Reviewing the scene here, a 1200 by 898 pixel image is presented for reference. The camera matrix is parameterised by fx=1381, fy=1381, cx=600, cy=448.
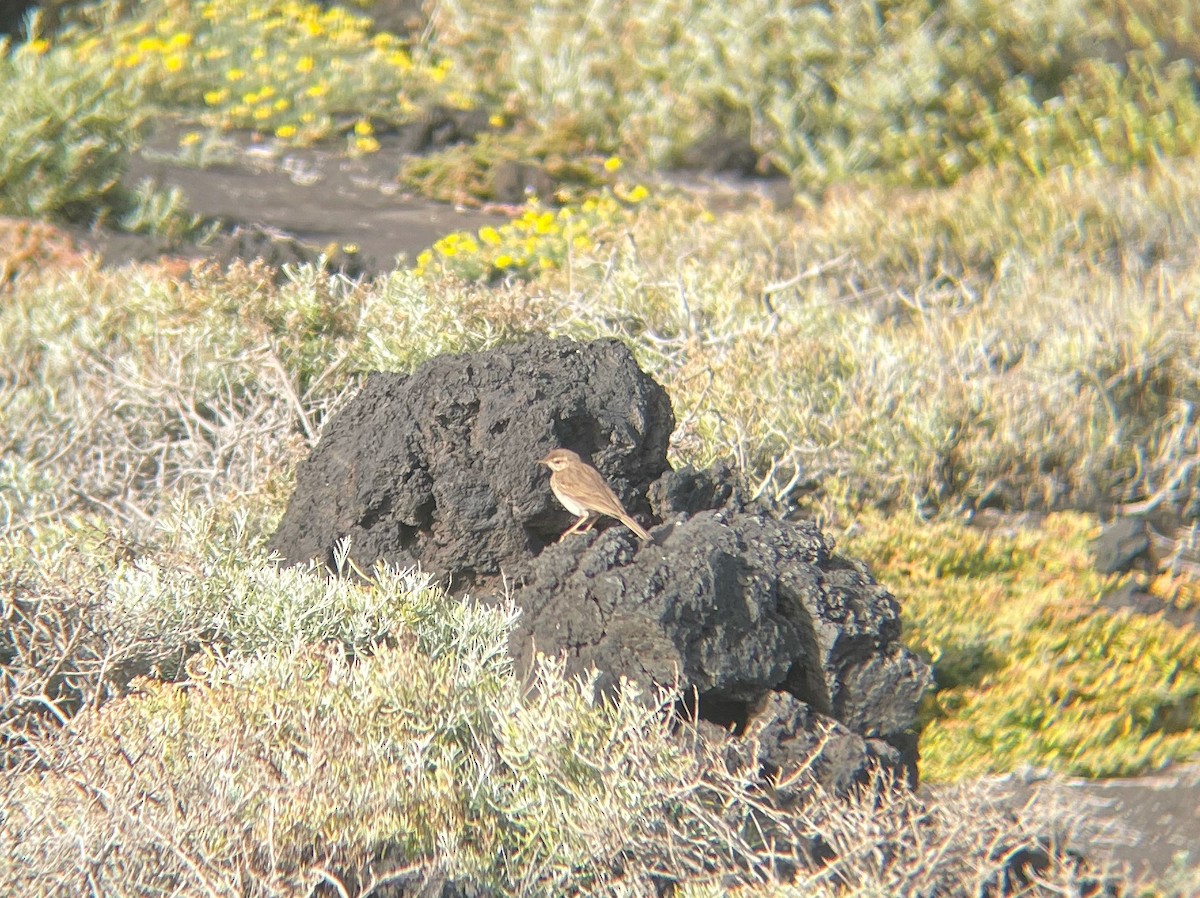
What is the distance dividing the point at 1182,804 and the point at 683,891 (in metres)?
1.70

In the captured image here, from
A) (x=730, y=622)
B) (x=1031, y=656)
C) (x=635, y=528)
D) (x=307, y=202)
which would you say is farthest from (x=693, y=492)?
(x=307, y=202)

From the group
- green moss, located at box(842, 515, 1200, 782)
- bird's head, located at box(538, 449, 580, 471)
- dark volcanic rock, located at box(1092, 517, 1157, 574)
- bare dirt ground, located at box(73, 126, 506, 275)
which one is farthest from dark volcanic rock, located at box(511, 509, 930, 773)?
bare dirt ground, located at box(73, 126, 506, 275)

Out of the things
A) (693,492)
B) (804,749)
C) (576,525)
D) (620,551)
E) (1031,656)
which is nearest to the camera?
(804,749)

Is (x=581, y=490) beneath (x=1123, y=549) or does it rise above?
above

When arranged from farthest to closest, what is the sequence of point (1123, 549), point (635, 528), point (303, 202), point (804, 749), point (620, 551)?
point (303, 202) < point (1123, 549) < point (635, 528) < point (620, 551) < point (804, 749)

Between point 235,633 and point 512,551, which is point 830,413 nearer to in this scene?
point 512,551

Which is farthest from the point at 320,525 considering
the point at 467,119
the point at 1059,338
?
the point at 467,119

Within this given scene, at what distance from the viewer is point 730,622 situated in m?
3.31

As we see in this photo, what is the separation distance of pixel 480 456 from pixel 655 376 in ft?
5.60

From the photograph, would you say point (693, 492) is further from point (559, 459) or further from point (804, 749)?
point (804, 749)

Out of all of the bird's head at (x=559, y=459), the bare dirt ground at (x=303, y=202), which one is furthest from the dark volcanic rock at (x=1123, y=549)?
the bare dirt ground at (x=303, y=202)

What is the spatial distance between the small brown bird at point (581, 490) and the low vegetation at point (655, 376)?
0.38 metres

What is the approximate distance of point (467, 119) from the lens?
10711mm

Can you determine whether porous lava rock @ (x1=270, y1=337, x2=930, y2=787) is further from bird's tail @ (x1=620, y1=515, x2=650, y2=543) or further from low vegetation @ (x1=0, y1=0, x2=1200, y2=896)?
low vegetation @ (x1=0, y1=0, x2=1200, y2=896)
